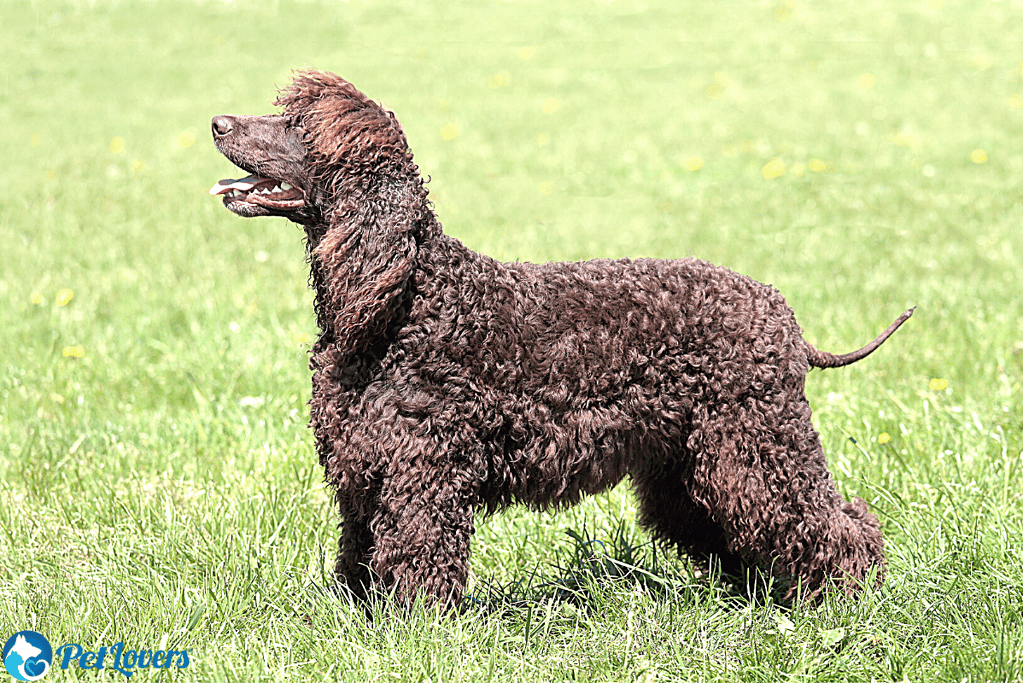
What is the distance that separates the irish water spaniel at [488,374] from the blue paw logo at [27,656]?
89 cm

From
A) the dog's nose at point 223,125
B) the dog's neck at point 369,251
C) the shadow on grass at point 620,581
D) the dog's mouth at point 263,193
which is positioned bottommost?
the shadow on grass at point 620,581

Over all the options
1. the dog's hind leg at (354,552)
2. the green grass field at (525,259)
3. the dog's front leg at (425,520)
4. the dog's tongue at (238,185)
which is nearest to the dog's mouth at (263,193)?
the dog's tongue at (238,185)

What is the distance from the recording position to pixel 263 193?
291 cm

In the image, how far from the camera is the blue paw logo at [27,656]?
278 cm

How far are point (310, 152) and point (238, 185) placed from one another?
23 cm

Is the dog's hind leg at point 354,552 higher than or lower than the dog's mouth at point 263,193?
lower

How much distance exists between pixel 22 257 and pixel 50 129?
15.0ft

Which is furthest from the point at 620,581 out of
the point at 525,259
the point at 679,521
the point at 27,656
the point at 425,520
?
the point at 525,259

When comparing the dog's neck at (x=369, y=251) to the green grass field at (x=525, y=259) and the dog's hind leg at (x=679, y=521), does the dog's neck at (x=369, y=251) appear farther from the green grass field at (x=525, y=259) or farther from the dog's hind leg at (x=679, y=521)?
the dog's hind leg at (x=679, y=521)

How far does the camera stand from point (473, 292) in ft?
9.70

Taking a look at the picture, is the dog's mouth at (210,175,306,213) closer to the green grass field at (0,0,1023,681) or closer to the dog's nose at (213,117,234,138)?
the dog's nose at (213,117,234,138)

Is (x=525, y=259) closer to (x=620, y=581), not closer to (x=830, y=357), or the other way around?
(x=830, y=357)

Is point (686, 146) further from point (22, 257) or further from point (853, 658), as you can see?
point (853, 658)

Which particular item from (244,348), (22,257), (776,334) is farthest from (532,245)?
(776,334)
